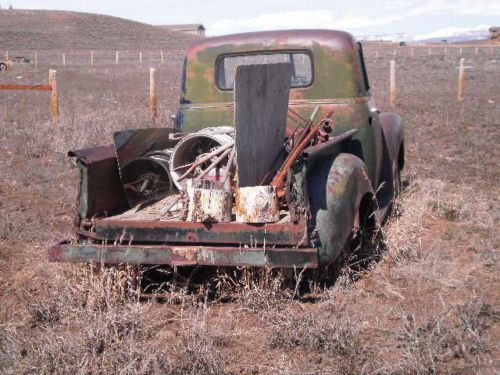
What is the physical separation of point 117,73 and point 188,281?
28.7 meters

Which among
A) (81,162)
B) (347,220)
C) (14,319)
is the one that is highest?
(81,162)

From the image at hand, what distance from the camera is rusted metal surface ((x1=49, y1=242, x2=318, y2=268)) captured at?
142 inches

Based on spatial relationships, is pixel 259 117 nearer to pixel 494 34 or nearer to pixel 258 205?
pixel 258 205

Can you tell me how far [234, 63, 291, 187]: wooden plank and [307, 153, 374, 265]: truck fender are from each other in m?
0.39

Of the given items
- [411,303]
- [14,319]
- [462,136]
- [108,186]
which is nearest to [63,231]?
[108,186]

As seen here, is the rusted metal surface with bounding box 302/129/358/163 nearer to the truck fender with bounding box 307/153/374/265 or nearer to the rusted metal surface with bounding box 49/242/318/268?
the truck fender with bounding box 307/153/374/265

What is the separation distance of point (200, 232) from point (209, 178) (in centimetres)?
66

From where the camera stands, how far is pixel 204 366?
2.97 m

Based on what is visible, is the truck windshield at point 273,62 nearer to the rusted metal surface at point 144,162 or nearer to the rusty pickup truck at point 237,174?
the rusty pickup truck at point 237,174

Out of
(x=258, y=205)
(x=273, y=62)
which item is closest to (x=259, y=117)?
(x=258, y=205)

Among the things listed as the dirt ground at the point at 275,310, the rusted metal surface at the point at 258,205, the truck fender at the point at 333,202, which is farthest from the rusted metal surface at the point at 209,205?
the truck fender at the point at 333,202

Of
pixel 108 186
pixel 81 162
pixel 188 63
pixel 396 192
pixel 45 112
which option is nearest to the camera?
pixel 81 162

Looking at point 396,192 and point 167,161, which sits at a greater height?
point 167,161

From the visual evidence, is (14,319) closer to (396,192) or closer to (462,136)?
(396,192)
